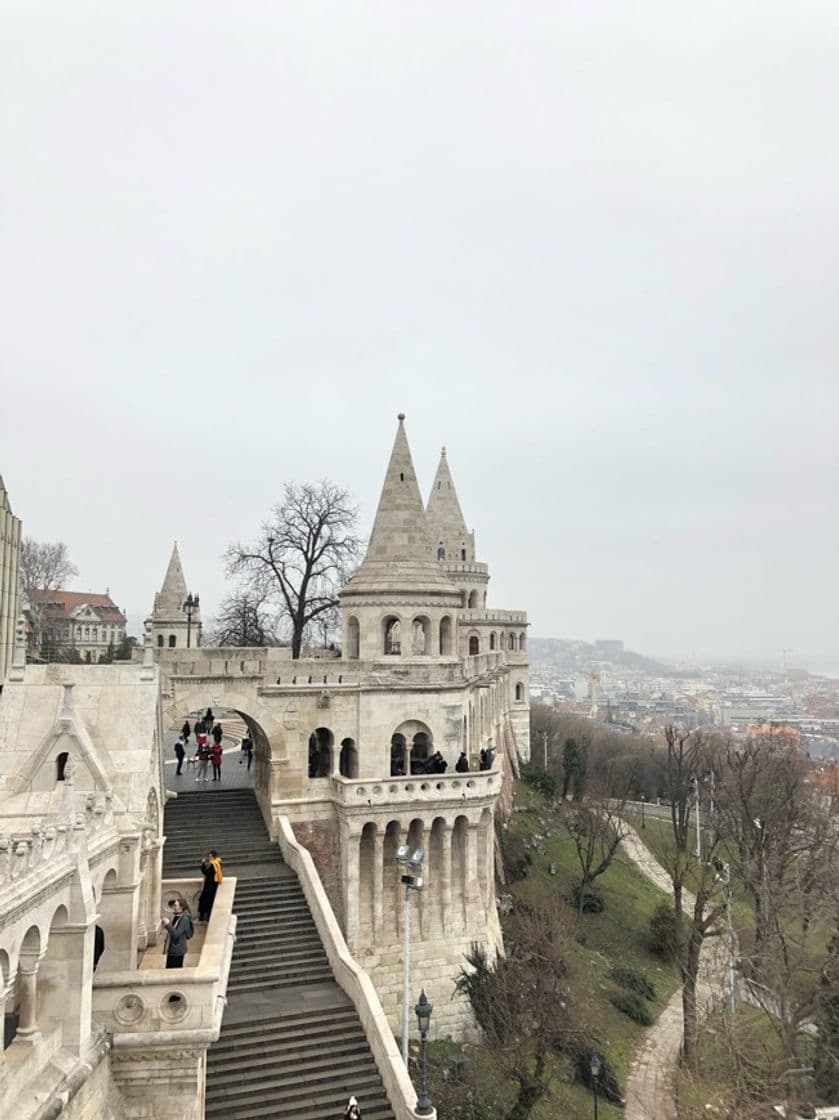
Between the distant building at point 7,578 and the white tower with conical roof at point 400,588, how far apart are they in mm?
9590

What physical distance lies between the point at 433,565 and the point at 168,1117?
17.0 meters

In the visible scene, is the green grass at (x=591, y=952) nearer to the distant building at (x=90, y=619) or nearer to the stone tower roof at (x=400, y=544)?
the stone tower roof at (x=400, y=544)

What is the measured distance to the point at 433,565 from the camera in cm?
2655

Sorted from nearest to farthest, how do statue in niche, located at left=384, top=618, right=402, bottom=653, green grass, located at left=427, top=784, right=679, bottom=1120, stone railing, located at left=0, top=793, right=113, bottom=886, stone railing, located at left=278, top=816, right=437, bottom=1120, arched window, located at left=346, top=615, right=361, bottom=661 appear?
stone railing, located at left=0, top=793, right=113, bottom=886, stone railing, located at left=278, top=816, right=437, bottom=1120, green grass, located at left=427, top=784, right=679, bottom=1120, arched window, located at left=346, top=615, right=361, bottom=661, statue in niche, located at left=384, top=618, right=402, bottom=653

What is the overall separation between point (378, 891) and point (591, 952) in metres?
13.3

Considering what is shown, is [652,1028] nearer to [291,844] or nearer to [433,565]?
[291,844]

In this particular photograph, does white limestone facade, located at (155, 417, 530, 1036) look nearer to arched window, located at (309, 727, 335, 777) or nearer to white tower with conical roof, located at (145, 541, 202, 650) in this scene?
arched window, located at (309, 727, 335, 777)

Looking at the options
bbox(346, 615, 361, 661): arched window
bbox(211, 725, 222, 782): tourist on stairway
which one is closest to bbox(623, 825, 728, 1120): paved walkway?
bbox(346, 615, 361, 661): arched window

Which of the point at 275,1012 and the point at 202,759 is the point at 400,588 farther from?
the point at 275,1012

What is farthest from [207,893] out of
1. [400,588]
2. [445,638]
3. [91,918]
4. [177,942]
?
[445,638]

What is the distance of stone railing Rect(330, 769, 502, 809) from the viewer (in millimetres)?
22281

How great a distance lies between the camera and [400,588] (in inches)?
998

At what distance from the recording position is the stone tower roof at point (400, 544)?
25.7 metres

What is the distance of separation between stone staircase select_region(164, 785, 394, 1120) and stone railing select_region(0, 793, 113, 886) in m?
6.46
